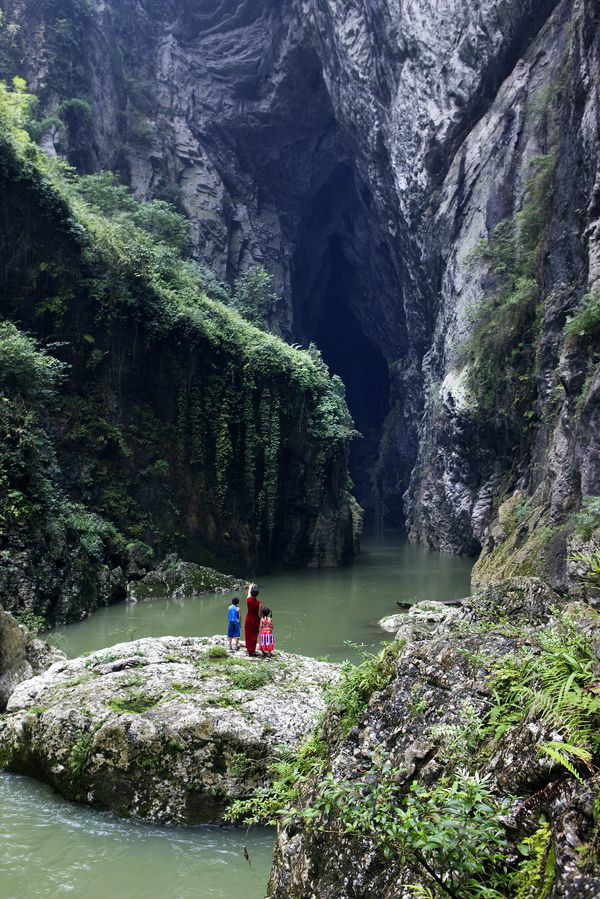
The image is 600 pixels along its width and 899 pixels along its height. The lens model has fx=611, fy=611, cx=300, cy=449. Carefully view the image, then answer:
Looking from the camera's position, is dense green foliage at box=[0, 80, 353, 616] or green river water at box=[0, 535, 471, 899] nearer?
green river water at box=[0, 535, 471, 899]

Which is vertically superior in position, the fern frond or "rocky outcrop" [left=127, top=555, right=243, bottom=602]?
the fern frond

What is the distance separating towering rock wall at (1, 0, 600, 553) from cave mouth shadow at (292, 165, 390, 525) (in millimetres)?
256

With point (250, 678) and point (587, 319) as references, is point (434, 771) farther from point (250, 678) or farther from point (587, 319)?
point (587, 319)

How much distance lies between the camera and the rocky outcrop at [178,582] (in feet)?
50.3

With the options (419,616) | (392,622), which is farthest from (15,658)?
(392,622)

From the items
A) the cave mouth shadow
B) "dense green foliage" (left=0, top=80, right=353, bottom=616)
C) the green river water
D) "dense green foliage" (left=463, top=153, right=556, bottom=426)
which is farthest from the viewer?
the cave mouth shadow

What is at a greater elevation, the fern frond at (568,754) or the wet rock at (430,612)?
the fern frond at (568,754)

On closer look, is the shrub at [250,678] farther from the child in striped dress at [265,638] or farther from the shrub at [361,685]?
the shrub at [361,685]

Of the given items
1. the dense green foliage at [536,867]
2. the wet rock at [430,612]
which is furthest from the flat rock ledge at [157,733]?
the wet rock at [430,612]

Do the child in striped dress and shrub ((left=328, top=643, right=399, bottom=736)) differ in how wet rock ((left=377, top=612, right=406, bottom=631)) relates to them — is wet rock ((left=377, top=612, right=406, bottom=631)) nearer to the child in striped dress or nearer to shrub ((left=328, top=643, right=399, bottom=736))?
the child in striped dress

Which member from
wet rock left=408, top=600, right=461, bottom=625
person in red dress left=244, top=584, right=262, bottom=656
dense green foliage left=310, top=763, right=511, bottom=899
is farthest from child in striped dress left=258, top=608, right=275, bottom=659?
dense green foliage left=310, top=763, right=511, bottom=899

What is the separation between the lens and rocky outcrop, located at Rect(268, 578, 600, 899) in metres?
1.77

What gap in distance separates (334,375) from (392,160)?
14060 mm

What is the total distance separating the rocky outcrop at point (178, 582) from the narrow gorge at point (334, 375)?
8cm
